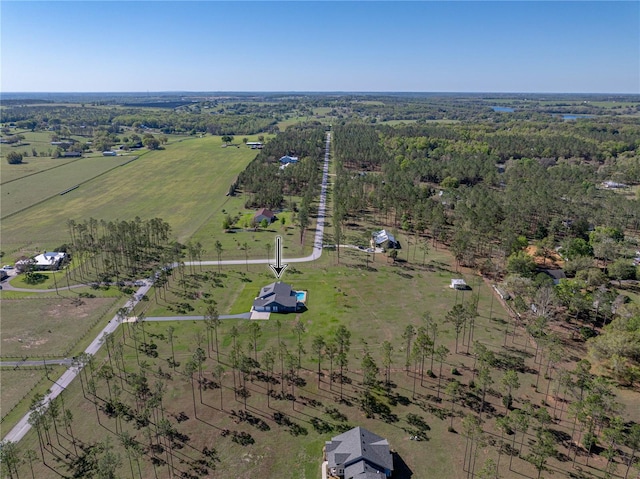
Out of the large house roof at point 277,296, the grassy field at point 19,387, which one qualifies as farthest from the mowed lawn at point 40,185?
the large house roof at point 277,296

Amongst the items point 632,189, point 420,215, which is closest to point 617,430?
Answer: point 420,215

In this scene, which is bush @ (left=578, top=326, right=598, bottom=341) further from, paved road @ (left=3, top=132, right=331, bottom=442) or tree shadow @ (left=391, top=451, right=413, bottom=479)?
paved road @ (left=3, top=132, right=331, bottom=442)

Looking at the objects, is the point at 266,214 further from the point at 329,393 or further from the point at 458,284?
the point at 329,393

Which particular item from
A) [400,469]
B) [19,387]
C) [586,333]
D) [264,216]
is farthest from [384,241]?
[19,387]

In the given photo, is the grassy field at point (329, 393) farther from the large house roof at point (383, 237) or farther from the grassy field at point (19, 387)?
the large house roof at point (383, 237)

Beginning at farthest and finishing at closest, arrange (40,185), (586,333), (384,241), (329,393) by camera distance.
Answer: (40,185), (384,241), (586,333), (329,393)

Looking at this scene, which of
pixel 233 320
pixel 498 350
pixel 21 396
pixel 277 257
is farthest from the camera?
pixel 277 257

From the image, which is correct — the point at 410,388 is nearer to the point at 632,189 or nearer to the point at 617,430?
the point at 617,430
